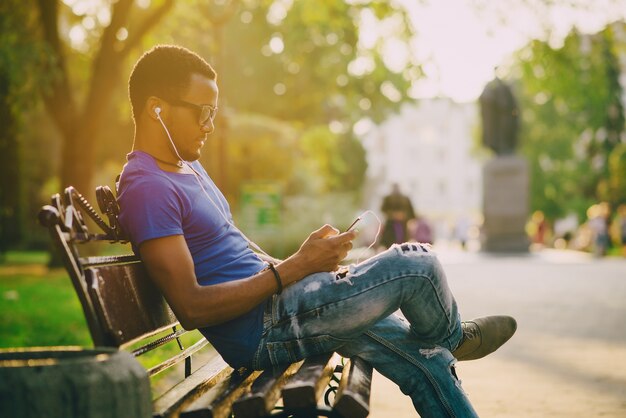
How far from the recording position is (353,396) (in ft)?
10.2

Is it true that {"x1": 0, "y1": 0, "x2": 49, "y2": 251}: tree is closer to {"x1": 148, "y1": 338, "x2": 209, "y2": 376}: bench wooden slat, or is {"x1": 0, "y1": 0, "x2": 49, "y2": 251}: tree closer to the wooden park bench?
{"x1": 148, "y1": 338, "x2": 209, "y2": 376}: bench wooden slat

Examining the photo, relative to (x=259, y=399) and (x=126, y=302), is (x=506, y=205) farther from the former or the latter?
(x=259, y=399)

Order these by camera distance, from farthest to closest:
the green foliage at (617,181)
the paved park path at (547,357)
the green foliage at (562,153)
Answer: the green foliage at (617,181)
the green foliage at (562,153)
the paved park path at (547,357)

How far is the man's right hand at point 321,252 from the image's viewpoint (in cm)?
370

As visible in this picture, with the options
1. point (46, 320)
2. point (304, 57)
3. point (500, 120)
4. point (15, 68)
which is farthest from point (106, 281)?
point (500, 120)

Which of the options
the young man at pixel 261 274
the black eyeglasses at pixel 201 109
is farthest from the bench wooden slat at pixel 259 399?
the black eyeglasses at pixel 201 109

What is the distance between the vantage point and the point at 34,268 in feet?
82.3

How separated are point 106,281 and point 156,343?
650mm

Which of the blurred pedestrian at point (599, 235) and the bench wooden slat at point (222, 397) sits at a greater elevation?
the bench wooden slat at point (222, 397)

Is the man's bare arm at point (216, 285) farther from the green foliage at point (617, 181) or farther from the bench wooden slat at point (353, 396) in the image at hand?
the green foliage at point (617, 181)

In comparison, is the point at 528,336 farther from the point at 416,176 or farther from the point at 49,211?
the point at 416,176

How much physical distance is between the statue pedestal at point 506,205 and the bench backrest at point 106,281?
97.5 feet

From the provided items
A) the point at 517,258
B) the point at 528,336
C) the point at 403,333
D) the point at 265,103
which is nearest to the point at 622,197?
the point at 265,103

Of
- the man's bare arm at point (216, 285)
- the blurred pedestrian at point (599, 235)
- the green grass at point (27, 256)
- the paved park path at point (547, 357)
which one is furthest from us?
the blurred pedestrian at point (599, 235)
